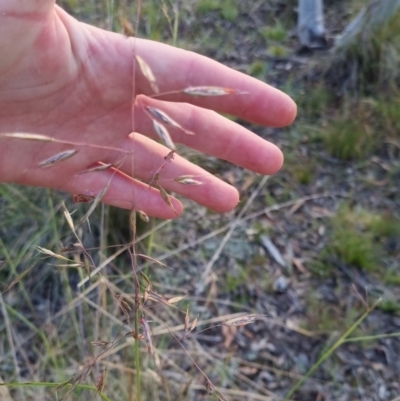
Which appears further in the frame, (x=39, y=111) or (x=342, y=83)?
(x=342, y=83)

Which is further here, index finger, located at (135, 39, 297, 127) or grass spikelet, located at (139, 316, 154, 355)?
index finger, located at (135, 39, 297, 127)

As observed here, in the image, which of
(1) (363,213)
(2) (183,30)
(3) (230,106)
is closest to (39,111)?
(3) (230,106)

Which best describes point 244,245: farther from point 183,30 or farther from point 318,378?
point 183,30

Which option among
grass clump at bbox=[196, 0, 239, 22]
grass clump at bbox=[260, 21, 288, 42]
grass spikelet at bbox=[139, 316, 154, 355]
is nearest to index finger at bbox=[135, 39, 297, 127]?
grass spikelet at bbox=[139, 316, 154, 355]

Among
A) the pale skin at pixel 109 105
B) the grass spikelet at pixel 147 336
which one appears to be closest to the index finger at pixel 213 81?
the pale skin at pixel 109 105

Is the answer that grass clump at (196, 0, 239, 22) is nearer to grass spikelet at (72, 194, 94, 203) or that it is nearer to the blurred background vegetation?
the blurred background vegetation

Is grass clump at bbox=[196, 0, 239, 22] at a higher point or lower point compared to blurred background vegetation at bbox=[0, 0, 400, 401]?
higher

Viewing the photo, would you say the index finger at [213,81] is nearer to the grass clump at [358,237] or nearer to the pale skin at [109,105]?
the pale skin at [109,105]

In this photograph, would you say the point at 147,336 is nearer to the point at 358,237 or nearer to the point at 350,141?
the point at 358,237
